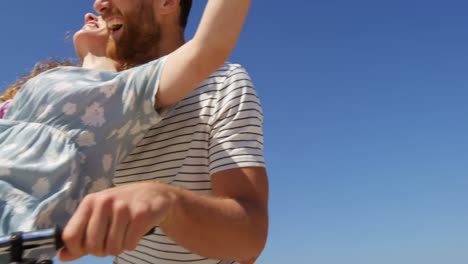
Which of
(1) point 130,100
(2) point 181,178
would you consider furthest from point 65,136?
(2) point 181,178

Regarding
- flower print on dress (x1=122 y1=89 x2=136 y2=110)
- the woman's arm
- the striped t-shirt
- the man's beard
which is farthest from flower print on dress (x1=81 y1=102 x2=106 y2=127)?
the man's beard

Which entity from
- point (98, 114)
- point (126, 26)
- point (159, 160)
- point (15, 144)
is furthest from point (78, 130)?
point (126, 26)

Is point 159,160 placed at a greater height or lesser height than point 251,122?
lesser

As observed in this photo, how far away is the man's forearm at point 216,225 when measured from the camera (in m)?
1.66

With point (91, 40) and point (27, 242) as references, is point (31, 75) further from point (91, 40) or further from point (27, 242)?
point (27, 242)

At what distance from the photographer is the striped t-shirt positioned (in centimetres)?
248

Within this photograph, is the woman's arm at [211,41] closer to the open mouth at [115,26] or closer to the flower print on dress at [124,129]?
the flower print on dress at [124,129]

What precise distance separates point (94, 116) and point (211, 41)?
658 millimetres

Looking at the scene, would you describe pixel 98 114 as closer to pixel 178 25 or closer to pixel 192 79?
pixel 192 79

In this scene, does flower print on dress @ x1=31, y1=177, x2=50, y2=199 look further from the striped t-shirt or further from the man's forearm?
the striped t-shirt

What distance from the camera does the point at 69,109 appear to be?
7.13 feet

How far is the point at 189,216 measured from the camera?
169cm

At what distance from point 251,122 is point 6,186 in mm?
1143

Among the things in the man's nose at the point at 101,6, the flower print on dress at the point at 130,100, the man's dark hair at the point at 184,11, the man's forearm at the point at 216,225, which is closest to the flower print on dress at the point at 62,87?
the flower print on dress at the point at 130,100
